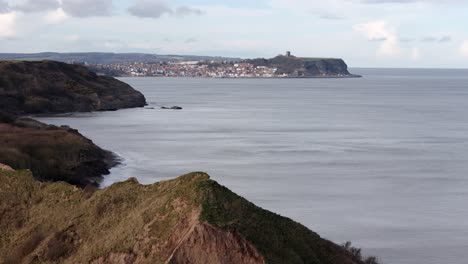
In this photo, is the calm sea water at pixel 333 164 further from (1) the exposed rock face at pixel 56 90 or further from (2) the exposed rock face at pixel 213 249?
(2) the exposed rock face at pixel 213 249

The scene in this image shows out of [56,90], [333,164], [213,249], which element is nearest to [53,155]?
[333,164]

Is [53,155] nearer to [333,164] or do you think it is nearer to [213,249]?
[333,164]

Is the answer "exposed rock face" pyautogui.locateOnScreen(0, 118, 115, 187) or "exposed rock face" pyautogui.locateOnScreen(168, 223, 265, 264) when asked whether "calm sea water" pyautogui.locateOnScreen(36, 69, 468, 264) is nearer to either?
"exposed rock face" pyautogui.locateOnScreen(0, 118, 115, 187)

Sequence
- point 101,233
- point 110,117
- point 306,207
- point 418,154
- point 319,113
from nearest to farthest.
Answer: point 101,233
point 306,207
point 418,154
point 110,117
point 319,113

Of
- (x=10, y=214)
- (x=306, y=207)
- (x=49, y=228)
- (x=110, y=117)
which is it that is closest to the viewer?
(x=49, y=228)

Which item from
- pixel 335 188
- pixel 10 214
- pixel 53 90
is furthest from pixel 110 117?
pixel 10 214

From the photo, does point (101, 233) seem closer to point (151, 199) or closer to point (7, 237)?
point (151, 199)
